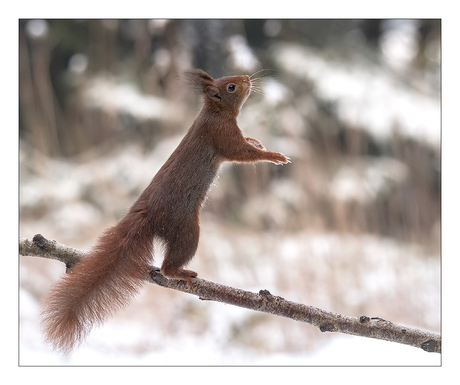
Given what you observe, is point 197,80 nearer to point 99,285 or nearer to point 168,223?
point 168,223

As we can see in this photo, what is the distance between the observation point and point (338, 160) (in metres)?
2.71

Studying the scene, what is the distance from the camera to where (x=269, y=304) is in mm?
1145

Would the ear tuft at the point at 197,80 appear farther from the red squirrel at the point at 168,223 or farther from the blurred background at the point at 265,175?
the blurred background at the point at 265,175

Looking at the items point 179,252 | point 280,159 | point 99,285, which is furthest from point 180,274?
point 280,159

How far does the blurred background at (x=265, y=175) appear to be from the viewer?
1927mm

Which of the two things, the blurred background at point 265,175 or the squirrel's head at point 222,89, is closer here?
the squirrel's head at point 222,89

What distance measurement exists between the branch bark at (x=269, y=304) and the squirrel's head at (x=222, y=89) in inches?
15.0

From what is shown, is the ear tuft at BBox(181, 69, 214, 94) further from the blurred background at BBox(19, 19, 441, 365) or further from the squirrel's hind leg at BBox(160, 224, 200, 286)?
the blurred background at BBox(19, 19, 441, 365)

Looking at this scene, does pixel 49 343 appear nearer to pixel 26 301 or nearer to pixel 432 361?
pixel 26 301

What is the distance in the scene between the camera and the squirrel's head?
1003mm

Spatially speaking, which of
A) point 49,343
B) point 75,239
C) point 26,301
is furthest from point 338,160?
point 49,343

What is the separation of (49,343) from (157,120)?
3.89 ft

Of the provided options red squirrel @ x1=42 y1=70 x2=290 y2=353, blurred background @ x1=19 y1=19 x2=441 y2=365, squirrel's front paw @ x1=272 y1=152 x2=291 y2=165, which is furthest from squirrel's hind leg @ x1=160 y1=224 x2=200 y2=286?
blurred background @ x1=19 y1=19 x2=441 y2=365

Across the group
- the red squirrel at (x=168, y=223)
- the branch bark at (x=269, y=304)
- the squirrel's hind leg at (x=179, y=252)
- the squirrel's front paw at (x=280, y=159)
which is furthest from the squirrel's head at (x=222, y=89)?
the branch bark at (x=269, y=304)
